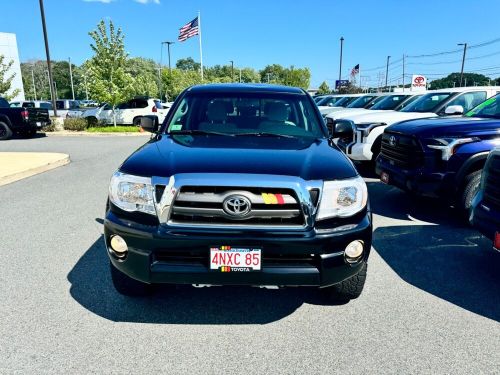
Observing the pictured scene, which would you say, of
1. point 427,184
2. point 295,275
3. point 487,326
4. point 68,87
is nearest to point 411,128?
point 427,184

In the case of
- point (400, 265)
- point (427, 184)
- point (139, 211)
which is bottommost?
point (400, 265)

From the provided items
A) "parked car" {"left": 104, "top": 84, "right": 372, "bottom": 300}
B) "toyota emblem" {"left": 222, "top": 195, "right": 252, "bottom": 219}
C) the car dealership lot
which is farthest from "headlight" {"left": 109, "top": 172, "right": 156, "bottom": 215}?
the car dealership lot

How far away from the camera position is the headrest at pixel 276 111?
13.2 feet

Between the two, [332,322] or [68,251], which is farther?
[68,251]

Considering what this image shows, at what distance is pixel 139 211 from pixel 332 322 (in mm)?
1615

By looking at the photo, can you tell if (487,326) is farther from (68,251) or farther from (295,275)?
(68,251)

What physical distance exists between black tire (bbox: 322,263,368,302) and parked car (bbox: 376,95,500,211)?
255cm

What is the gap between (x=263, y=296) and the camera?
3.38 metres

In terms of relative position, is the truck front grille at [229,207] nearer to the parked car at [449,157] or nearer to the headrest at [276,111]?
the headrest at [276,111]

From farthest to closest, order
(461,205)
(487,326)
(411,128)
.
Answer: (411,128) → (461,205) → (487,326)

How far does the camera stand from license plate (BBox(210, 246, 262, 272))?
8.34 ft

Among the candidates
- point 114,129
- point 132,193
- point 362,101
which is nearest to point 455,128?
point 132,193

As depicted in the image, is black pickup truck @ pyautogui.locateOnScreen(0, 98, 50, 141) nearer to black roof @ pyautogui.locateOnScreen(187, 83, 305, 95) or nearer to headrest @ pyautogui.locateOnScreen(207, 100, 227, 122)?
black roof @ pyautogui.locateOnScreen(187, 83, 305, 95)

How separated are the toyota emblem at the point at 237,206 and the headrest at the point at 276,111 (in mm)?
1666
